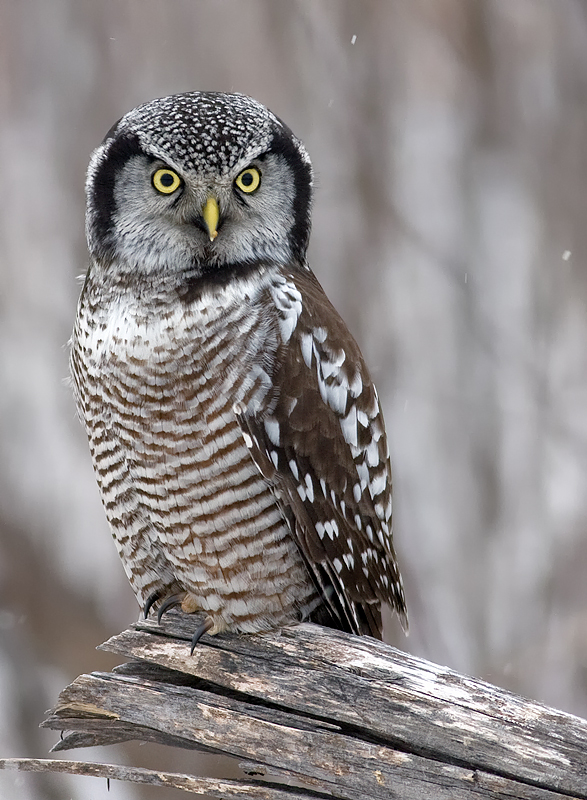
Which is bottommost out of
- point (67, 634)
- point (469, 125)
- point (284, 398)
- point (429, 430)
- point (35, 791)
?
point (35, 791)

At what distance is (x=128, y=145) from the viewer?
8.06ft

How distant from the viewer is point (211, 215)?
7.68ft

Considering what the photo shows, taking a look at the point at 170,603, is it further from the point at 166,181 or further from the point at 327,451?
the point at 166,181

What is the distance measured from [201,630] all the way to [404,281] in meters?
2.77

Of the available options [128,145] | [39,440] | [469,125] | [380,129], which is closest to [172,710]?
[128,145]

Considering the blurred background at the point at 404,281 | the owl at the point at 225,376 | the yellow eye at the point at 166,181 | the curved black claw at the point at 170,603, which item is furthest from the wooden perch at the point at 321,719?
the blurred background at the point at 404,281

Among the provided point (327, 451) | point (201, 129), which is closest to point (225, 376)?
point (327, 451)

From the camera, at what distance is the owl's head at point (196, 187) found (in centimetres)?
237

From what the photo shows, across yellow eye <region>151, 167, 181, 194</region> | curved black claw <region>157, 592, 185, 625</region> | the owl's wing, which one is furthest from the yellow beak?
curved black claw <region>157, 592, 185, 625</region>

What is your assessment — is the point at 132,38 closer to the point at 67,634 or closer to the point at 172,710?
the point at 67,634

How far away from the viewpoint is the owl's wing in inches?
95.8

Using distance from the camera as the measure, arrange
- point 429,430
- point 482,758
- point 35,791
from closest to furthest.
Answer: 1. point 482,758
2. point 35,791
3. point 429,430

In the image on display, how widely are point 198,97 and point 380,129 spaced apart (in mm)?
2444

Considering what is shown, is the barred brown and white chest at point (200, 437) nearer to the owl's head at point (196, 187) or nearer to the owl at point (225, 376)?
the owl at point (225, 376)
